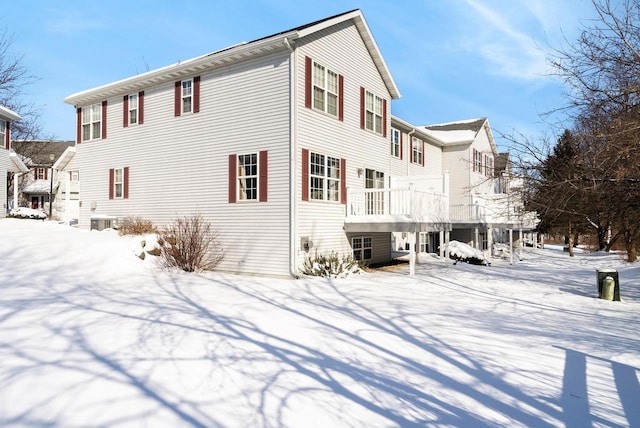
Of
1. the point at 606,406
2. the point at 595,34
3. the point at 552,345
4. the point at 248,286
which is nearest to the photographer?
the point at 606,406

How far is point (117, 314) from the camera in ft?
23.9

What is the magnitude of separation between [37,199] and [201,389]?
48.4 meters

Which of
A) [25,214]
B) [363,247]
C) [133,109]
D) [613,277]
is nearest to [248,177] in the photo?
[363,247]

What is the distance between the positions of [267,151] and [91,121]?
10.4 metres

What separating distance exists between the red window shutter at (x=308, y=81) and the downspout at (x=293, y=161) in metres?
0.57

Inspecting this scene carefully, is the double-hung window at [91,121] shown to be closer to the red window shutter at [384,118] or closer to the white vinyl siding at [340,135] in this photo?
the white vinyl siding at [340,135]

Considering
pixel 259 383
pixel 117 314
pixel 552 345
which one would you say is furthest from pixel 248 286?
pixel 552 345

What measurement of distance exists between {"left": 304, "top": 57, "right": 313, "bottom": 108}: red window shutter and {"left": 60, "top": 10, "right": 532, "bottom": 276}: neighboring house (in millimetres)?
52

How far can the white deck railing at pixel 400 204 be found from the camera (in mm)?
14400

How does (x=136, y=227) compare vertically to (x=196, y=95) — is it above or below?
below

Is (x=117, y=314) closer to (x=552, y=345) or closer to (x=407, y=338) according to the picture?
(x=407, y=338)

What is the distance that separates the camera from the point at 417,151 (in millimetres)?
23438

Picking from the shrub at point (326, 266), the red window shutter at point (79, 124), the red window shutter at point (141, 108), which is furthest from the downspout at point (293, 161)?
the red window shutter at point (79, 124)

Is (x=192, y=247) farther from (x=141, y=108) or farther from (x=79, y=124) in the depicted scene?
(x=79, y=124)
